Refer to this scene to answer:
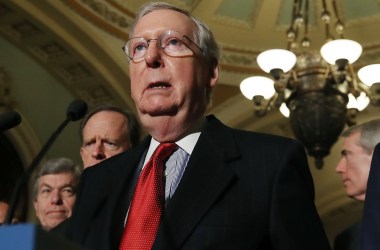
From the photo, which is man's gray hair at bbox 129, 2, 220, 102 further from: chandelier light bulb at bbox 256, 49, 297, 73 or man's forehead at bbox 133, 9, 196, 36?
chandelier light bulb at bbox 256, 49, 297, 73

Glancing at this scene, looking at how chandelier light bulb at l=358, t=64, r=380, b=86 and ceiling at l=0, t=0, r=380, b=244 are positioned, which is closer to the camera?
chandelier light bulb at l=358, t=64, r=380, b=86

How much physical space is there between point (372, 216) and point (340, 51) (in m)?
4.93

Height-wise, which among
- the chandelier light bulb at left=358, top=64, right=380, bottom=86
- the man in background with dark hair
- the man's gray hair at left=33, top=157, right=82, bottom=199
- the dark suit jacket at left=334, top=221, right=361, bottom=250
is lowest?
the dark suit jacket at left=334, top=221, right=361, bottom=250

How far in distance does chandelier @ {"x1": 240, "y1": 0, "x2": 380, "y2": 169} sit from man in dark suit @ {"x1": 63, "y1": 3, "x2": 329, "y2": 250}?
4.47 m

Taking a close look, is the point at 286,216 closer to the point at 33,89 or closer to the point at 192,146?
the point at 192,146

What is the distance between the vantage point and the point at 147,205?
1903 mm

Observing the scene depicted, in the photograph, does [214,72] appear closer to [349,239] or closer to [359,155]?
[349,239]

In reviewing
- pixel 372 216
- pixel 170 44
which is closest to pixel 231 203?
pixel 372 216

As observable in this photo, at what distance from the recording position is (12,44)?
7.85 metres

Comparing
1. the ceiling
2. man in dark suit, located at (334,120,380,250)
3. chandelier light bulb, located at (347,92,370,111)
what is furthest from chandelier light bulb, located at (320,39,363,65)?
man in dark suit, located at (334,120,380,250)

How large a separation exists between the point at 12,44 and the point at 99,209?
6.07 meters

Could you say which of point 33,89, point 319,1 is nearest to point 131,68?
point 33,89

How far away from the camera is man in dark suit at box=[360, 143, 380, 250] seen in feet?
5.52

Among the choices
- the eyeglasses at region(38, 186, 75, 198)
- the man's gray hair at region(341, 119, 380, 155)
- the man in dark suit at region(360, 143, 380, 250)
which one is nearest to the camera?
the man in dark suit at region(360, 143, 380, 250)
